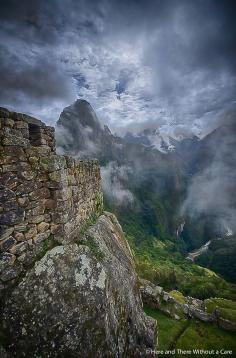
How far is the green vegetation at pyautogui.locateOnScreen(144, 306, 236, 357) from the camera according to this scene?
51.0ft

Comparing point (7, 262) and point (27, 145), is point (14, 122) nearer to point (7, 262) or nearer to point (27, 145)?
point (27, 145)

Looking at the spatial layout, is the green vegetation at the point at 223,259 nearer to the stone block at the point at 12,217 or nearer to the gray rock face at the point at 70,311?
the gray rock face at the point at 70,311

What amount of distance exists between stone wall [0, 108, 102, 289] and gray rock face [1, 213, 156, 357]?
408 mm

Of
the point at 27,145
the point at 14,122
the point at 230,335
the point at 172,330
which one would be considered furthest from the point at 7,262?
the point at 230,335

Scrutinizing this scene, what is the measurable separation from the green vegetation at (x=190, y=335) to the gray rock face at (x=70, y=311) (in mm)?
11105

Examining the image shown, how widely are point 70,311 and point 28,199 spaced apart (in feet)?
9.94

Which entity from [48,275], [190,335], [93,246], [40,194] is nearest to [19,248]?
[48,275]

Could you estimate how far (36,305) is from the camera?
5.02m

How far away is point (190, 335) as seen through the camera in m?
17.2

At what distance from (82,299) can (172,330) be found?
16.1 metres

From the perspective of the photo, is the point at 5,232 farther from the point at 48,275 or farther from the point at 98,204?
the point at 98,204

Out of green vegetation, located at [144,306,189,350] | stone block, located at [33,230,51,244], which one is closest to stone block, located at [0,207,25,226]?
stone block, located at [33,230,51,244]

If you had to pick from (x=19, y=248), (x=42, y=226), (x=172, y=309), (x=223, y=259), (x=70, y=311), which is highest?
(x=42, y=226)

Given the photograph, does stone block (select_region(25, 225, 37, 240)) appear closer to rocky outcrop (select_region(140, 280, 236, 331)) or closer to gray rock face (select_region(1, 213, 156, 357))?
gray rock face (select_region(1, 213, 156, 357))
